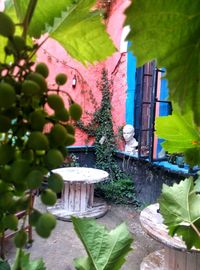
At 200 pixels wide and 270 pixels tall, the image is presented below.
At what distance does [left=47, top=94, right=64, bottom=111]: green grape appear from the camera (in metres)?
0.30

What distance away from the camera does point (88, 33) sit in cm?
52

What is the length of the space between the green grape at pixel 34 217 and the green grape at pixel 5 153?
0.05m

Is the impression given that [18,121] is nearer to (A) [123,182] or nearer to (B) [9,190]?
(B) [9,190]

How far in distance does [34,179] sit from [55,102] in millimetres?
70

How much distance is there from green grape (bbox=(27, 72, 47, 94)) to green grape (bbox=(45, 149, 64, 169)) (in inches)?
2.1

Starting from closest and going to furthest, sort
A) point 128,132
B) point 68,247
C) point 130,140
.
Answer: point 68,247 < point 128,132 < point 130,140

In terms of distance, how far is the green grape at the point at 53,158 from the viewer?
290mm

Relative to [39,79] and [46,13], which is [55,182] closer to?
[39,79]

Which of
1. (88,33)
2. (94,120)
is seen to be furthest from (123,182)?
(88,33)

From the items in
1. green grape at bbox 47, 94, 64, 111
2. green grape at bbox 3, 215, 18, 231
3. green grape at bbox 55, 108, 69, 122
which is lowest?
green grape at bbox 3, 215, 18, 231

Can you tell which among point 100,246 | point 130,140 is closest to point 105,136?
Result: point 130,140

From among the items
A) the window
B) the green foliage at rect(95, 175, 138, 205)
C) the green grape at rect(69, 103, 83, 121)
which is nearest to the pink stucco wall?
the window

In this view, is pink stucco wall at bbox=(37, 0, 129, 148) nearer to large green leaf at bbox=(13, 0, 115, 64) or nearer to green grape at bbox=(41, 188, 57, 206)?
large green leaf at bbox=(13, 0, 115, 64)

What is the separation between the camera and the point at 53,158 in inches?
11.4
